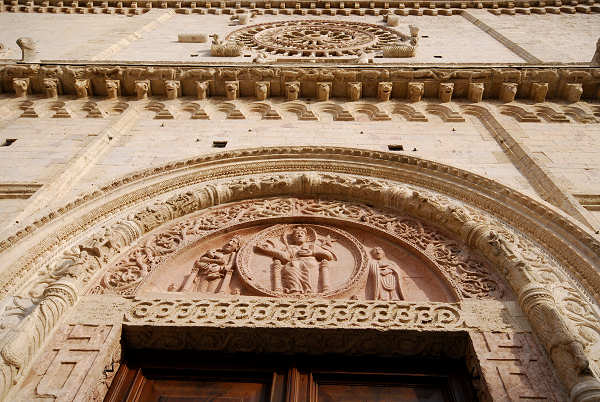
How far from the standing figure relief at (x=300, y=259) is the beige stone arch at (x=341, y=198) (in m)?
0.89

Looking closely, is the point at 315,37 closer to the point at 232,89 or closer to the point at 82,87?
the point at 232,89

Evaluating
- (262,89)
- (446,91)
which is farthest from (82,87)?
(446,91)

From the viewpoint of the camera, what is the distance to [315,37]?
51.7 ft

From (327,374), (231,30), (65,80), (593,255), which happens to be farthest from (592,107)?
(231,30)

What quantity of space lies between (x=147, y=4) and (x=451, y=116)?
50.6ft

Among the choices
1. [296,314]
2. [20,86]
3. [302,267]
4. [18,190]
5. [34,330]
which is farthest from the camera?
[20,86]

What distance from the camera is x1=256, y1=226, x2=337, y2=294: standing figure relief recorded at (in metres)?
4.70

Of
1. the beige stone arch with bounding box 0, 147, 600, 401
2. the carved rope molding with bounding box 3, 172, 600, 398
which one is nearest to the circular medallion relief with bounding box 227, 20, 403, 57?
the beige stone arch with bounding box 0, 147, 600, 401

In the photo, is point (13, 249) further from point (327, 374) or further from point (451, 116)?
point (451, 116)

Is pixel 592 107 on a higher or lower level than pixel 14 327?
higher

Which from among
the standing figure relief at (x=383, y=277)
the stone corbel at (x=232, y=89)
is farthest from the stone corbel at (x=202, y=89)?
the standing figure relief at (x=383, y=277)

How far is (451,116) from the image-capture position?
304 inches

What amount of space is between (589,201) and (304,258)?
134 inches

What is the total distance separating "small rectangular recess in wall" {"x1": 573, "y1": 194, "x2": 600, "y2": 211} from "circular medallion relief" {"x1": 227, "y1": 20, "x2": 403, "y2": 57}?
9882 millimetres
